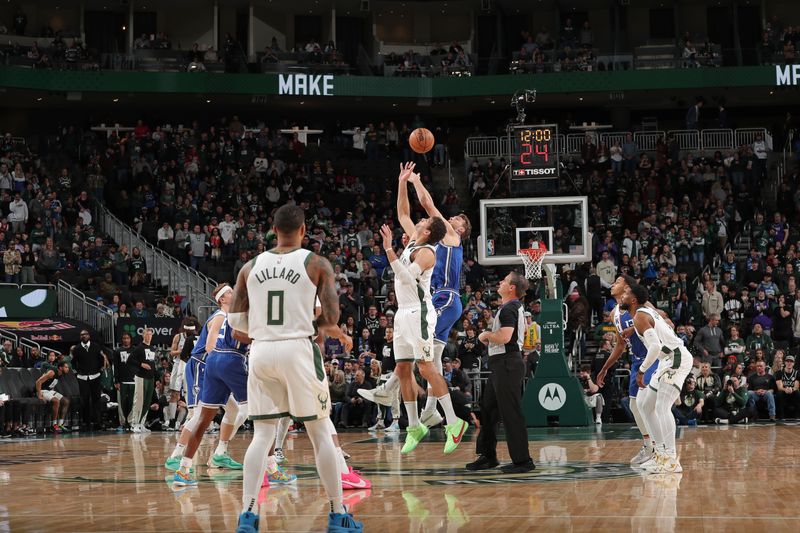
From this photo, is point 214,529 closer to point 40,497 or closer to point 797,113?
point 40,497

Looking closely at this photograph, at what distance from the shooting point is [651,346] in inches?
465

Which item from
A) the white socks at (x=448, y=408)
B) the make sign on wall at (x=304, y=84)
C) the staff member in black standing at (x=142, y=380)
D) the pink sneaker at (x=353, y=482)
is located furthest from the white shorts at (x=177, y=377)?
the make sign on wall at (x=304, y=84)

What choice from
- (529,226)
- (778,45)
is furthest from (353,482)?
(778,45)

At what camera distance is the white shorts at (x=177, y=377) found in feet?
78.2

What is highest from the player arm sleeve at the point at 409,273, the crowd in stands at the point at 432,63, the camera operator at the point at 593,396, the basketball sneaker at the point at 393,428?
the crowd in stands at the point at 432,63

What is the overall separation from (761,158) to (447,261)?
2513 cm

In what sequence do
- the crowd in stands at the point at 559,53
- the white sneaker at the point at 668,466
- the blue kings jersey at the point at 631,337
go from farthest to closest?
1. the crowd in stands at the point at 559,53
2. the blue kings jersey at the point at 631,337
3. the white sneaker at the point at 668,466

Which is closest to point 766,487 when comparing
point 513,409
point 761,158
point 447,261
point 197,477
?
point 513,409

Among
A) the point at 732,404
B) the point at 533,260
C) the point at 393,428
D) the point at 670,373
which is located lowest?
the point at 393,428

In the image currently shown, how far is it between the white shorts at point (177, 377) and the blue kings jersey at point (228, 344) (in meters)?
12.8

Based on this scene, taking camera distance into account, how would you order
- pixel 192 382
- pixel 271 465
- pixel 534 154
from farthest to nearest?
1. pixel 534 154
2. pixel 192 382
3. pixel 271 465

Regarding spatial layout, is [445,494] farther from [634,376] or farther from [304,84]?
[304,84]

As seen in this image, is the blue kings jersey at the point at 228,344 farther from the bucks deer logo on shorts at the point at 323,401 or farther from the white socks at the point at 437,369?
the bucks deer logo on shorts at the point at 323,401

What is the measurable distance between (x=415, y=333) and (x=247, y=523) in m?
5.33
